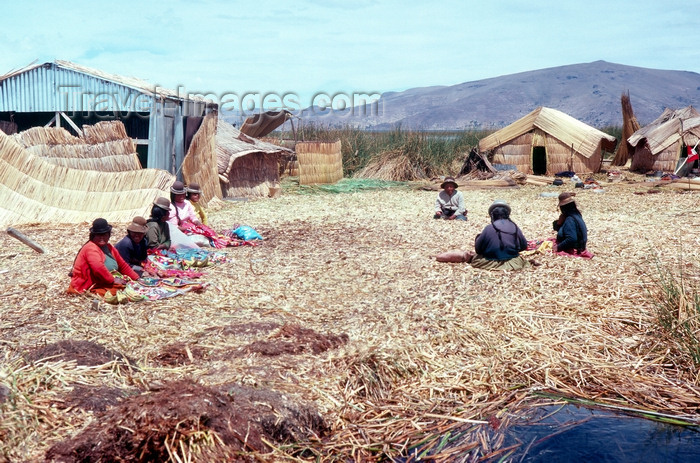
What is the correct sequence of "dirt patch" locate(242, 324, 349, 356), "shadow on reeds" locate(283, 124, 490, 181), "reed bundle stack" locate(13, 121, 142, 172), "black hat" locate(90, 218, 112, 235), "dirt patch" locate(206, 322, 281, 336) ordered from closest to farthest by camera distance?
"dirt patch" locate(242, 324, 349, 356) < "dirt patch" locate(206, 322, 281, 336) < "black hat" locate(90, 218, 112, 235) < "reed bundle stack" locate(13, 121, 142, 172) < "shadow on reeds" locate(283, 124, 490, 181)

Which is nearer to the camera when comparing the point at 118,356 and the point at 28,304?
the point at 118,356

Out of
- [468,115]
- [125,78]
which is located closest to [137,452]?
[125,78]

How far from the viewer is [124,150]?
12.0m

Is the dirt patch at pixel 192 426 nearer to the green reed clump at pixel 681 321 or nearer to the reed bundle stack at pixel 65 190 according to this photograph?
the green reed clump at pixel 681 321

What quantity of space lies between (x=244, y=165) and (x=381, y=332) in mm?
10548

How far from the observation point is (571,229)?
7.23m

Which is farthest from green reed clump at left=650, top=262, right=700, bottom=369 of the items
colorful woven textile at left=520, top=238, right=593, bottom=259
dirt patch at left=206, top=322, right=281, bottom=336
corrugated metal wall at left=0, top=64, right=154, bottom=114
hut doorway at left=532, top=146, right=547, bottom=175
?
hut doorway at left=532, top=146, right=547, bottom=175

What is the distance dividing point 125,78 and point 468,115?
153822 mm

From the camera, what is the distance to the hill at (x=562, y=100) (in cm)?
15075

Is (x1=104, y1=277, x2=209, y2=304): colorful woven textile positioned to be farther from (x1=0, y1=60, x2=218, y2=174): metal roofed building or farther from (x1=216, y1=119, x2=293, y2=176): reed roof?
(x1=216, y1=119, x2=293, y2=176): reed roof

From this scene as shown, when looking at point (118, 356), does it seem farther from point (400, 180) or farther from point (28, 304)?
point (400, 180)

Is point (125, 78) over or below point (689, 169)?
over

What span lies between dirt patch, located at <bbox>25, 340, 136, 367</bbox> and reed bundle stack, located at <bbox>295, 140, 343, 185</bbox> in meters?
13.3

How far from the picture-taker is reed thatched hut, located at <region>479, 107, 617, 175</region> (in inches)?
845
